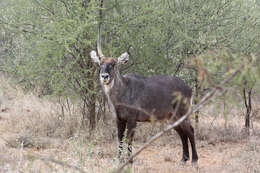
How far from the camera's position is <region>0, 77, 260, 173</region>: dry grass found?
6.34m

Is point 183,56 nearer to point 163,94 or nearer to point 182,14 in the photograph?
point 182,14

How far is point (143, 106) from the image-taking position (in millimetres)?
6273

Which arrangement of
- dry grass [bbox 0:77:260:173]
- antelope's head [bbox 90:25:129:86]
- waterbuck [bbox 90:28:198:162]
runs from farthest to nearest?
dry grass [bbox 0:77:260:173] → waterbuck [bbox 90:28:198:162] → antelope's head [bbox 90:25:129:86]

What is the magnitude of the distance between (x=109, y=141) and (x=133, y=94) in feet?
7.52

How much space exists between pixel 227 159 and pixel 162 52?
8.81ft

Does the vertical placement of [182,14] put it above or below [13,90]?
above

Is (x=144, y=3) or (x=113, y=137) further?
(x=113, y=137)

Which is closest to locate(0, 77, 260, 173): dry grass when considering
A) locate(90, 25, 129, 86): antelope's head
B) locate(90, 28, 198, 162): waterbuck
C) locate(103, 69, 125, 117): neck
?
locate(90, 28, 198, 162): waterbuck

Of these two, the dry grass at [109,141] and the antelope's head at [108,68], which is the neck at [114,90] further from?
the dry grass at [109,141]

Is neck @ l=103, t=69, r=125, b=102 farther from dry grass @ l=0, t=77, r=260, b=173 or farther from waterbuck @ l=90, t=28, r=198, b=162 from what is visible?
dry grass @ l=0, t=77, r=260, b=173

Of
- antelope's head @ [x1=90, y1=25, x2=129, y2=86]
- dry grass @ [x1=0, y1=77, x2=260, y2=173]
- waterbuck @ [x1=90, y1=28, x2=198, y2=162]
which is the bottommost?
dry grass @ [x1=0, y1=77, x2=260, y2=173]

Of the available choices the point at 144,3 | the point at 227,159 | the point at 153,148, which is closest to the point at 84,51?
the point at 144,3

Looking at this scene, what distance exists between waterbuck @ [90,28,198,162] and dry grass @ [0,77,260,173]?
0.53 meters

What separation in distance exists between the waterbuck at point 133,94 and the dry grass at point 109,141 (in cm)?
53
